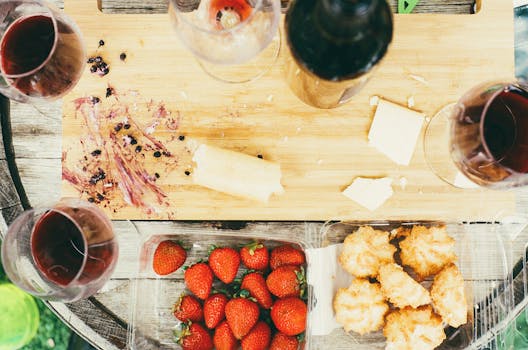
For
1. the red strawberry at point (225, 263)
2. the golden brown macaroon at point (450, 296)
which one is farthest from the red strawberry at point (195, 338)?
the golden brown macaroon at point (450, 296)

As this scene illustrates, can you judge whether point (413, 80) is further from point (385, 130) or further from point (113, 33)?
point (113, 33)

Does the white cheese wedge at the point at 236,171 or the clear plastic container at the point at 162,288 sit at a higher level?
the white cheese wedge at the point at 236,171

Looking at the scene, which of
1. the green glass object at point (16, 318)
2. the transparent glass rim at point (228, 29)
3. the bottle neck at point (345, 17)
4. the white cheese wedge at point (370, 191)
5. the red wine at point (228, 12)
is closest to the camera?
the bottle neck at point (345, 17)

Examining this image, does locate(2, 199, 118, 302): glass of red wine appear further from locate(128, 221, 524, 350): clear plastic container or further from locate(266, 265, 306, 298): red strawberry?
locate(266, 265, 306, 298): red strawberry

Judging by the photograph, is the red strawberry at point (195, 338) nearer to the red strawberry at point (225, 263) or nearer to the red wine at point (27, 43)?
the red strawberry at point (225, 263)

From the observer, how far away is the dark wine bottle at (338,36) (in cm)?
72

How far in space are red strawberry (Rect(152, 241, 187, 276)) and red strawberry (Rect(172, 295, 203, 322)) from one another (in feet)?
0.25

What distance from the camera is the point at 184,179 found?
3.70 ft

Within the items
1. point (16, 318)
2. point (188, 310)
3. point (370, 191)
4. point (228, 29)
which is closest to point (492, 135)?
point (370, 191)

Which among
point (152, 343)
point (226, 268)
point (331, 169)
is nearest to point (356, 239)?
point (331, 169)

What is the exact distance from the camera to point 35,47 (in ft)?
3.28

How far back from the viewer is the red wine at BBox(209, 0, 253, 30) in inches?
39.6

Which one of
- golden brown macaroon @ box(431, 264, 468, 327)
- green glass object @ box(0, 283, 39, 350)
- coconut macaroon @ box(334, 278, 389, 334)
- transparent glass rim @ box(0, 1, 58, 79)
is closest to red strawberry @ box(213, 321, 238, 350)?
coconut macaroon @ box(334, 278, 389, 334)

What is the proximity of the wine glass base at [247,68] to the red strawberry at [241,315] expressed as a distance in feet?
1.59
